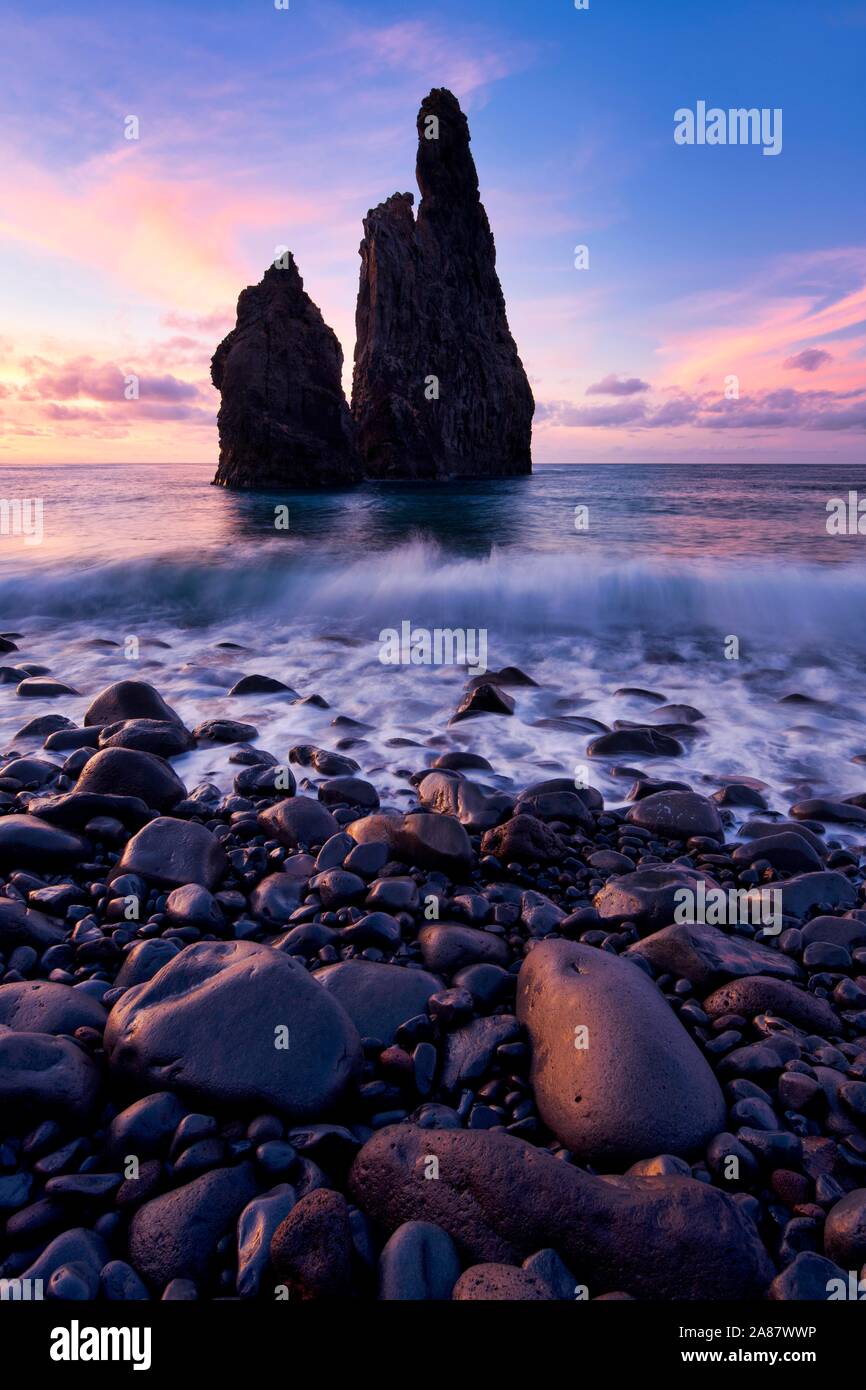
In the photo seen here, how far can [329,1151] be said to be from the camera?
7.15 feet

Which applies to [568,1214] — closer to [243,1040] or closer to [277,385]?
[243,1040]

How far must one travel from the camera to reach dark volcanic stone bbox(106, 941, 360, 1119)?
2297 millimetres

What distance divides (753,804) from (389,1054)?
11.9 ft

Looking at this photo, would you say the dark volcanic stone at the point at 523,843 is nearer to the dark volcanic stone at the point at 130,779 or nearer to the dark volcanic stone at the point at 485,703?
the dark volcanic stone at the point at 130,779

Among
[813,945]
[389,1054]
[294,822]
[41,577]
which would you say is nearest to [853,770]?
[813,945]

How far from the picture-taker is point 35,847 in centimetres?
384

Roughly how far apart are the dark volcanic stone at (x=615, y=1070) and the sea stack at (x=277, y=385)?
49168 mm

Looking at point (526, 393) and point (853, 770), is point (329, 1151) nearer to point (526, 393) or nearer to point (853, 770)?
point (853, 770)

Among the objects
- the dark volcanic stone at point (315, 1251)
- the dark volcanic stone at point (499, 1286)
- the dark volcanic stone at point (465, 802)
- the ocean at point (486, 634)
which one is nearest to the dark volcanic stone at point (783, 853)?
the ocean at point (486, 634)

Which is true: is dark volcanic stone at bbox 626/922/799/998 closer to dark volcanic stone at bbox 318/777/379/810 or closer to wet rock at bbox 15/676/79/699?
dark volcanic stone at bbox 318/777/379/810

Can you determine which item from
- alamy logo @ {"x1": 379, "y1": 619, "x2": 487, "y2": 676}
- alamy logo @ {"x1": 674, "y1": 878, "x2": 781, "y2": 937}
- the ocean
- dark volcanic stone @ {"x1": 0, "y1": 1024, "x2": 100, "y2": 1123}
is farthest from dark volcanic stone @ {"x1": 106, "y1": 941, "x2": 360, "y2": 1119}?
alamy logo @ {"x1": 379, "y1": 619, "x2": 487, "y2": 676}

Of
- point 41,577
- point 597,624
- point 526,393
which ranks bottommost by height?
point 597,624

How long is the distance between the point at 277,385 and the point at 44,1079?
167 feet

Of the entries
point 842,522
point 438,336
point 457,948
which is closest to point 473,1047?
point 457,948
